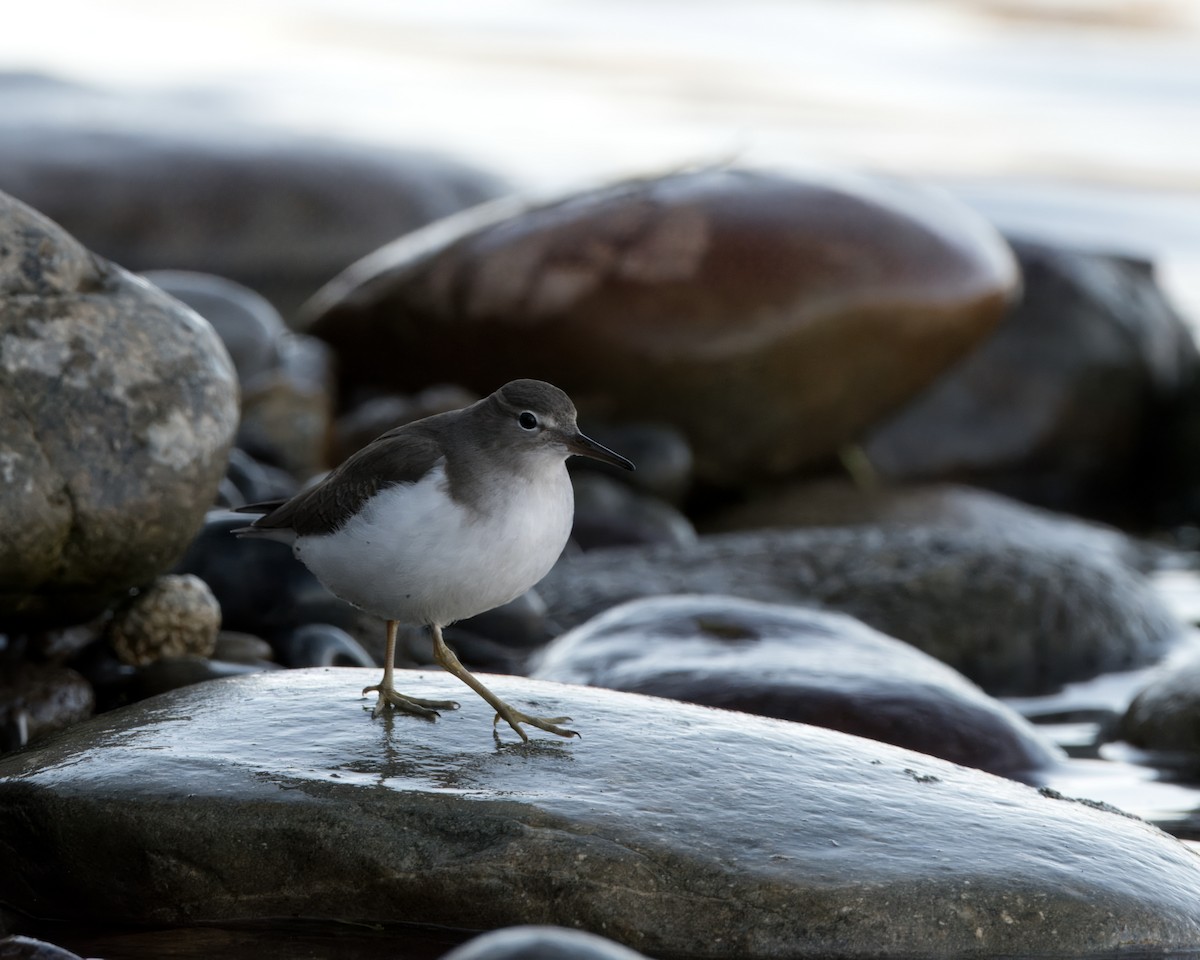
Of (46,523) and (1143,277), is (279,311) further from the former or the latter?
(46,523)

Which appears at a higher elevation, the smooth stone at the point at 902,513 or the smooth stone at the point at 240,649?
the smooth stone at the point at 240,649

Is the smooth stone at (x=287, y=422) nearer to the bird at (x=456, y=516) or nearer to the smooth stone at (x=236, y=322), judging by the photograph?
the smooth stone at (x=236, y=322)

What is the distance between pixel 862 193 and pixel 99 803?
6410 millimetres

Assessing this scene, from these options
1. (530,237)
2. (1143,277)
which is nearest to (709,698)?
(530,237)

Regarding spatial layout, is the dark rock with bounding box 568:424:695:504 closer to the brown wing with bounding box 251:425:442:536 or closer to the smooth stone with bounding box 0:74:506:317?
the brown wing with bounding box 251:425:442:536

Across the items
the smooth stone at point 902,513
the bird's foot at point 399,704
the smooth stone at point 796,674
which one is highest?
the bird's foot at point 399,704

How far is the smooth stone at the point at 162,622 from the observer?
513 centimetres

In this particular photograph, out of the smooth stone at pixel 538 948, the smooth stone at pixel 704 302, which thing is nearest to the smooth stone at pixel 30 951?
the smooth stone at pixel 538 948

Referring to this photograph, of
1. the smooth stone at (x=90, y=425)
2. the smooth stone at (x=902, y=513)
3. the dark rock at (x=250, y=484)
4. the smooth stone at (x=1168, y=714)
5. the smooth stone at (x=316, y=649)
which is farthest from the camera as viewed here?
the smooth stone at (x=902, y=513)

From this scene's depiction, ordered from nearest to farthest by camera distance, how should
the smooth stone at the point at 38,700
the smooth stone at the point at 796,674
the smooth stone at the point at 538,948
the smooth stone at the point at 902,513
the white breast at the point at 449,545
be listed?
the smooth stone at the point at 538,948
the white breast at the point at 449,545
the smooth stone at the point at 38,700
the smooth stone at the point at 796,674
the smooth stone at the point at 902,513

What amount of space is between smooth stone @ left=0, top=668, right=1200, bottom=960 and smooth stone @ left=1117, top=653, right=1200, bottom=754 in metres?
1.84

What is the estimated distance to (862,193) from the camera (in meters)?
9.26

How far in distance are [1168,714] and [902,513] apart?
11.2 feet

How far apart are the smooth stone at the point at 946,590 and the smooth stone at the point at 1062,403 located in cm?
340
